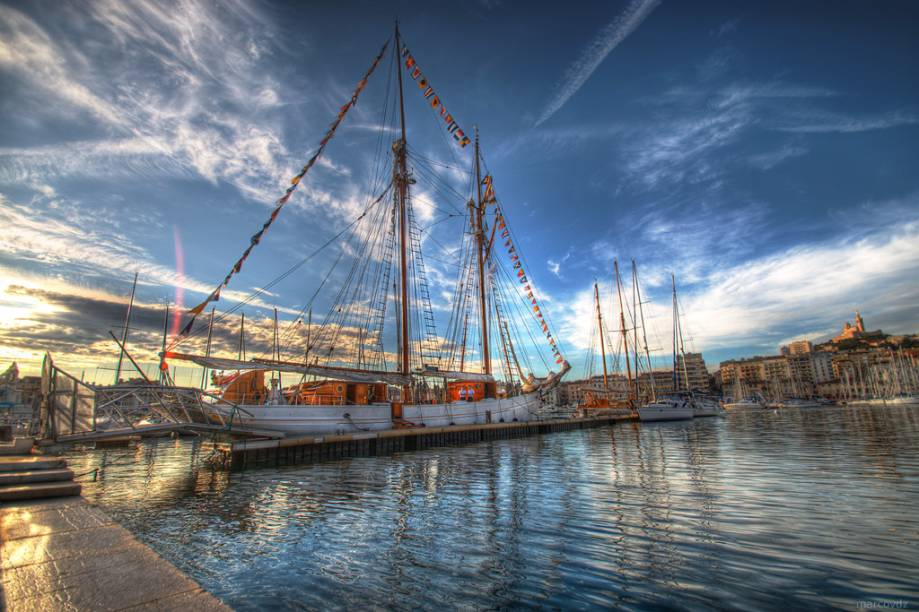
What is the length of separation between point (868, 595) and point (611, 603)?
11.1ft

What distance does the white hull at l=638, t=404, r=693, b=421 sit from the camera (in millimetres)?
57688

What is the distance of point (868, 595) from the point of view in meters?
5.32

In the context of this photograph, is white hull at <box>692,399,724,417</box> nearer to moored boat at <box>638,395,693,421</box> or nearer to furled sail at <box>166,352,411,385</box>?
moored boat at <box>638,395,693,421</box>

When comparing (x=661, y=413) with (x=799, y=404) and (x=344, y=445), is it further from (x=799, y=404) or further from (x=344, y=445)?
(x=799, y=404)

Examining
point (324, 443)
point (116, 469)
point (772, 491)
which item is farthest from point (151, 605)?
point (116, 469)

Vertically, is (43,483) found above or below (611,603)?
above

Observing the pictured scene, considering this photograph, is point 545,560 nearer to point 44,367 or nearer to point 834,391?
point 44,367

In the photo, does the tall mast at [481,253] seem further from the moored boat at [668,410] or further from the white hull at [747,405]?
the white hull at [747,405]

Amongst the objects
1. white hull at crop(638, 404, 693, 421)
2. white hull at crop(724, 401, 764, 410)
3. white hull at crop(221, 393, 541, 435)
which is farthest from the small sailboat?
white hull at crop(724, 401, 764, 410)

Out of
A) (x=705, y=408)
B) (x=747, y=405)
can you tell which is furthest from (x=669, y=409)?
→ (x=747, y=405)

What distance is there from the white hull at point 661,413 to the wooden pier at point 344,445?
105ft

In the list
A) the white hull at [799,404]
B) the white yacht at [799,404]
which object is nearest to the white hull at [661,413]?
the white yacht at [799,404]

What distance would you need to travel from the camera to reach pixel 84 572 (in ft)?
12.7

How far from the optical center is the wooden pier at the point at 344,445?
19.4m
